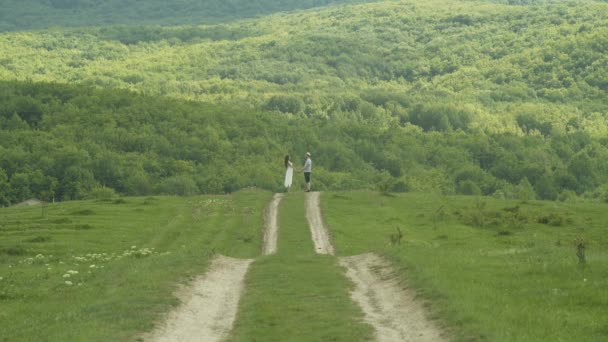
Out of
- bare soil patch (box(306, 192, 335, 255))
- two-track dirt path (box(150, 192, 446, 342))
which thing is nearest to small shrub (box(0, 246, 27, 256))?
two-track dirt path (box(150, 192, 446, 342))

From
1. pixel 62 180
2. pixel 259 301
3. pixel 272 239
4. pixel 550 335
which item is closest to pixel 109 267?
pixel 259 301

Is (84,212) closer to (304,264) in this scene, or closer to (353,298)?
(304,264)

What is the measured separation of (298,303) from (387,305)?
8.62ft

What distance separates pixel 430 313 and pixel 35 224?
38339 mm

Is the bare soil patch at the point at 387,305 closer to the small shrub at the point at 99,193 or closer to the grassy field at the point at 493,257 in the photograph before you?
the grassy field at the point at 493,257

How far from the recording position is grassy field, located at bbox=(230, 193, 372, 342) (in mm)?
23891

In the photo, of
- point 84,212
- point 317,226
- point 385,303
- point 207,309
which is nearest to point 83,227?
point 84,212

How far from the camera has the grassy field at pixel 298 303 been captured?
78.4 feet

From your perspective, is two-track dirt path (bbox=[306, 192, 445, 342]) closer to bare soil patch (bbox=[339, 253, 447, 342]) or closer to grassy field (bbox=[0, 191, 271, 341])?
bare soil patch (bbox=[339, 253, 447, 342])

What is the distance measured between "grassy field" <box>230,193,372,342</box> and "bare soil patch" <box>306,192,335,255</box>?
4.27 metres

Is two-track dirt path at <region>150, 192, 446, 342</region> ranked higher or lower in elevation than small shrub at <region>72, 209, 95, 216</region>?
higher

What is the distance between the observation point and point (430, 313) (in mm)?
25406

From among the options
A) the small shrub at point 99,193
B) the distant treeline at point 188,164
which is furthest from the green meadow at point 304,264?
the distant treeline at point 188,164

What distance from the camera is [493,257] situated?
120 ft
